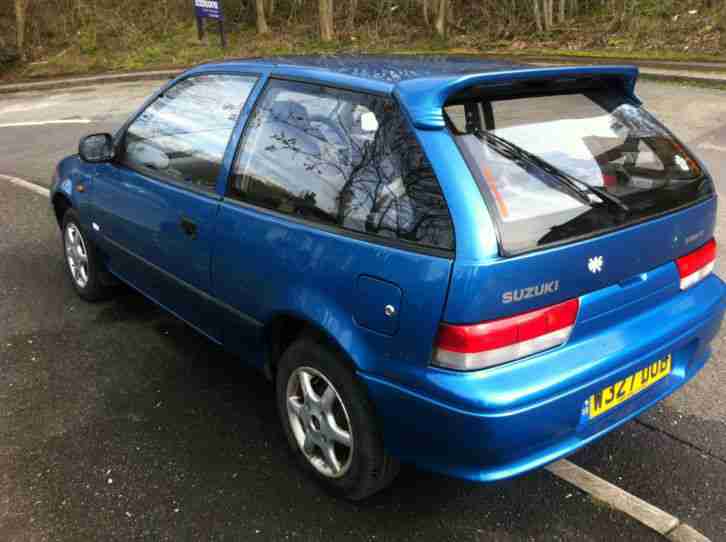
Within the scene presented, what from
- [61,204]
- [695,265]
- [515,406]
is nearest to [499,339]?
[515,406]

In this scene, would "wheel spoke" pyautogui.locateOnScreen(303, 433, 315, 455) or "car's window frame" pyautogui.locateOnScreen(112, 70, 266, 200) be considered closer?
"wheel spoke" pyautogui.locateOnScreen(303, 433, 315, 455)

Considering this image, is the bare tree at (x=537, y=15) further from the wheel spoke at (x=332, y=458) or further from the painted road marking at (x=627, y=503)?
the wheel spoke at (x=332, y=458)

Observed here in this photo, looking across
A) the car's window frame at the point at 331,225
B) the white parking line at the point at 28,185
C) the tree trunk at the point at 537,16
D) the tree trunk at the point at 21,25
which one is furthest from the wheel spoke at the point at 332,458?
the tree trunk at the point at 21,25

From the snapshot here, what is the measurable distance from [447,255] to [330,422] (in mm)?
890

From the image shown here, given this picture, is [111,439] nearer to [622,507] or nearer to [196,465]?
[196,465]

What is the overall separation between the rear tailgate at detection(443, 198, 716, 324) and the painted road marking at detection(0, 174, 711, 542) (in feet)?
2.49

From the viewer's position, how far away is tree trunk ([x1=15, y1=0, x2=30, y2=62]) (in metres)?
21.1

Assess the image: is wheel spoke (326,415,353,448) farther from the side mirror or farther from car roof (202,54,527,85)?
the side mirror

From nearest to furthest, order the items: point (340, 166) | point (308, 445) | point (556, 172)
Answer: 1. point (556, 172)
2. point (340, 166)
3. point (308, 445)

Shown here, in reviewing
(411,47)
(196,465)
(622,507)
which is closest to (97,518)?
(196,465)

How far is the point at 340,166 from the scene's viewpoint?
2.50 metres

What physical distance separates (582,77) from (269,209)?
4.42 feet

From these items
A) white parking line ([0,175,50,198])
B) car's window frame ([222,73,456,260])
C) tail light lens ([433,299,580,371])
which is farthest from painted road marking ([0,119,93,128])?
tail light lens ([433,299,580,371])

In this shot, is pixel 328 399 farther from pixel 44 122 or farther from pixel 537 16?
pixel 537 16
